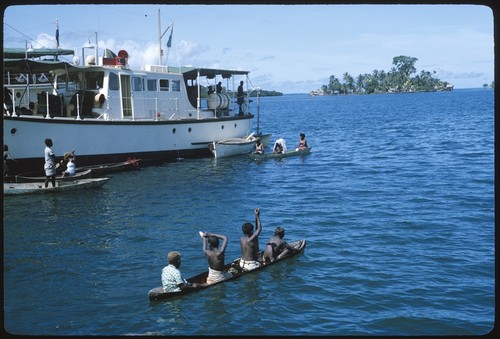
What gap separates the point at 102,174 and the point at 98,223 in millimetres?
9314

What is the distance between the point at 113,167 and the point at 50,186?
19.2ft

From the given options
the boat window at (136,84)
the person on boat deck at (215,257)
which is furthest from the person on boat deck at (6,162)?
the person on boat deck at (215,257)

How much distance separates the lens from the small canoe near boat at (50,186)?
22.5 metres

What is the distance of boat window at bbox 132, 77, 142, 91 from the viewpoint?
3125 cm

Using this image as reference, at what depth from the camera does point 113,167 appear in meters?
28.6

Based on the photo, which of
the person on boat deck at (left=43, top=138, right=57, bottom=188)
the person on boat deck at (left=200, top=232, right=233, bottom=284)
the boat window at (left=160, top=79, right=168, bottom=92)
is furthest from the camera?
the boat window at (left=160, top=79, right=168, bottom=92)

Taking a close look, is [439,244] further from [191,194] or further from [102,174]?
[102,174]

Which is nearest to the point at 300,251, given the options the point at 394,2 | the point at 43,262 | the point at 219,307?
the point at 219,307

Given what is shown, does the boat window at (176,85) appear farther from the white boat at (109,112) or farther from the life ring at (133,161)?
the life ring at (133,161)

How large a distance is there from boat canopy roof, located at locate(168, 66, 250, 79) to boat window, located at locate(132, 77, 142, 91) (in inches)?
144

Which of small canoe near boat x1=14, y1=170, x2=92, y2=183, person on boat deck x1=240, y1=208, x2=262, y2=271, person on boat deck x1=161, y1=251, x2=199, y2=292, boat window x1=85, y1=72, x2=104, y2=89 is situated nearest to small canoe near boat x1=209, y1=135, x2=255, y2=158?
boat window x1=85, y1=72, x2=104, y2=89

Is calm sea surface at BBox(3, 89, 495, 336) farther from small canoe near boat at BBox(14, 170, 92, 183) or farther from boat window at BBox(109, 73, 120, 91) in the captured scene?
boat window at BBox(109, 73, 120, 91)

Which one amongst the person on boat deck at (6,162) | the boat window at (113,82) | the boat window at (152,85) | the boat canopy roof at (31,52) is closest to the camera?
the person on boat deck at (6,162)

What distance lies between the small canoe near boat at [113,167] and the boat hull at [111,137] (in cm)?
41
